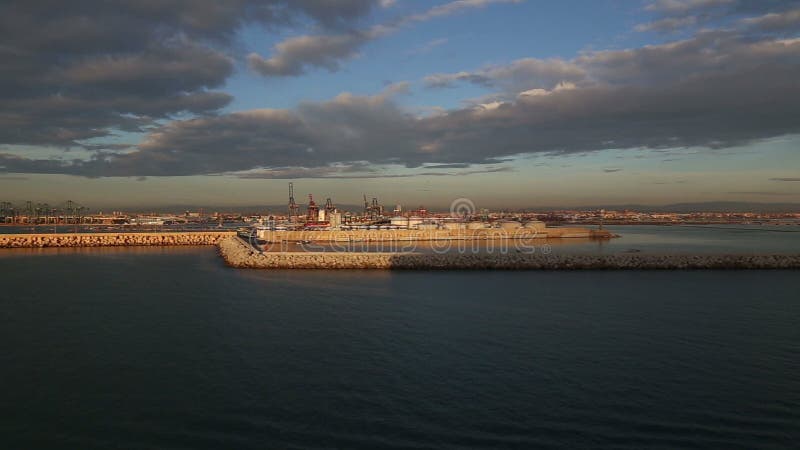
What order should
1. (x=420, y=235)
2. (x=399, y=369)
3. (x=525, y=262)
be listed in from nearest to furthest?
(x=399, y=369), (x=525, y=262), (x=420, y=235)

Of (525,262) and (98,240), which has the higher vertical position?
(98,240)

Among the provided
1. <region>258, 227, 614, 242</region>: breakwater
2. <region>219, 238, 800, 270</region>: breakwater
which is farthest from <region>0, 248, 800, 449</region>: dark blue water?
<region>258, 227, 614, 242</region>: breakwater

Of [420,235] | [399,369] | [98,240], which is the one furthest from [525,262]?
[98,240]

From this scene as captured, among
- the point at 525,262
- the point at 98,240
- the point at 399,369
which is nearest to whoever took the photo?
the point at 399,369

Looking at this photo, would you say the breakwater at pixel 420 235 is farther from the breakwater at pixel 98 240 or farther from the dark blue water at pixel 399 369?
the dark blue water at pixel 399 369

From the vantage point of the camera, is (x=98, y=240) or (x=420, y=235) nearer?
(x=98, y=240)

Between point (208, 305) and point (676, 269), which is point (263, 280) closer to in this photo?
point (208, 305)

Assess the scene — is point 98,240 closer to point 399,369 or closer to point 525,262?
point 525,262

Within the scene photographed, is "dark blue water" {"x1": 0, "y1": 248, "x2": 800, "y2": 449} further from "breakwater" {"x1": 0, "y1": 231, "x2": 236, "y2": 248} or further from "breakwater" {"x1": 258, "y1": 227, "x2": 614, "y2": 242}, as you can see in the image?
"breakwater" {"x1": 258, "y1": 227, "x2": 614, "y2": 242}

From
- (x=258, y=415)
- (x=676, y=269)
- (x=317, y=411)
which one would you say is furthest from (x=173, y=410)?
(x=676, y=269)
